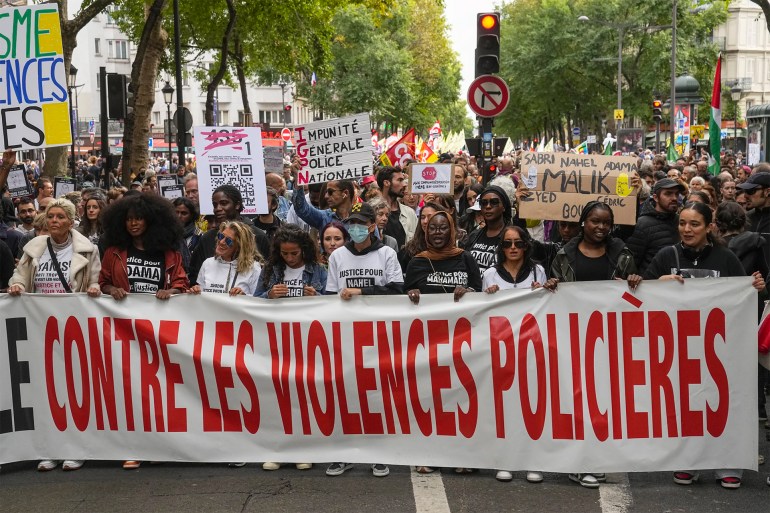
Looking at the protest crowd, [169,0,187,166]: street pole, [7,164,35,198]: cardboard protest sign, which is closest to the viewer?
the protest crowd

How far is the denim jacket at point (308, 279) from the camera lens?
719cm

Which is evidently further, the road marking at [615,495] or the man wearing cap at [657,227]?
the man wearing cap at [657,227]

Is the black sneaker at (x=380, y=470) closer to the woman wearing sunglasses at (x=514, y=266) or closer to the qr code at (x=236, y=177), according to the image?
the woman wearing sunglasses at (x=514, y=266)

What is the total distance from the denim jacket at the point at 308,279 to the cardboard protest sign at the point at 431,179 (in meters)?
4.33

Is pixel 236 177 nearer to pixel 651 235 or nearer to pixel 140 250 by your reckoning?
pixel 140 250

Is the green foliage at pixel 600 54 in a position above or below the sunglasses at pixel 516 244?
above

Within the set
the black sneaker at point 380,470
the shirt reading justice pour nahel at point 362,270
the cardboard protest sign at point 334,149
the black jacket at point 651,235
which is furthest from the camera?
the cardboard protest sign at point 334,149

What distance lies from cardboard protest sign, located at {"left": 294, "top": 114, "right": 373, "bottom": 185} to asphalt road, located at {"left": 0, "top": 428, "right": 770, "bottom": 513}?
14.5 feet

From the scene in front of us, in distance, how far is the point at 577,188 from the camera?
8742 millimetres

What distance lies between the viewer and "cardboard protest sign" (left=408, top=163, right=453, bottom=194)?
37.7ft

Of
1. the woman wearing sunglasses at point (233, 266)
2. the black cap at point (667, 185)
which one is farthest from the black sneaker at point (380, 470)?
the black cap at point (667, 185)

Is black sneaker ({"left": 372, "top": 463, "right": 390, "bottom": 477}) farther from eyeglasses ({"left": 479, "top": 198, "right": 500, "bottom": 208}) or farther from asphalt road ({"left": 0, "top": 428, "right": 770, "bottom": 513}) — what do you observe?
eyeglasses ({"left": 479, "top": 198, "right": 500, "bottom": 208})

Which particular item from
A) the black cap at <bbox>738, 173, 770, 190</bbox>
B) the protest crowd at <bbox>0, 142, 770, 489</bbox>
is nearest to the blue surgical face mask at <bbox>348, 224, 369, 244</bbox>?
the protest crowd at <bbox>0, 142, 770, 489</bbox>

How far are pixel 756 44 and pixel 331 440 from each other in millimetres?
102610
